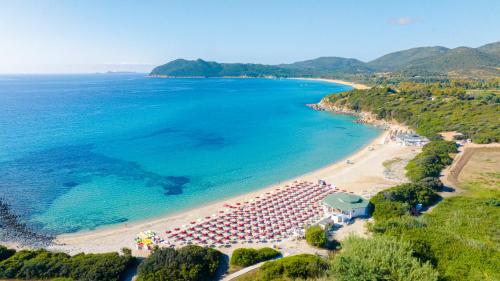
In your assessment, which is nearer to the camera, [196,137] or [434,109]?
[196,137]

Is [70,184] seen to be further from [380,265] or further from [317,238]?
[380,265]

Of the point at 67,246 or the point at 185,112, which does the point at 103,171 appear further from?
the point at 185,112

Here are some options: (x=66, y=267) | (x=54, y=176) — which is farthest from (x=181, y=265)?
(x=54, y=176)

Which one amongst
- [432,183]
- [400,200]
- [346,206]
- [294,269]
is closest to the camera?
[294,269]

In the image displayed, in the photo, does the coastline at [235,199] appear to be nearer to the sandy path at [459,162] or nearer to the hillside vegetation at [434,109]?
the sandy path at [459,162]

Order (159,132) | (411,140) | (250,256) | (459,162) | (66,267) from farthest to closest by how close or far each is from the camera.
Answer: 1. (159,132)
2. (411,140)
3. (459,162)
4. (250,256)
5. (66,267)

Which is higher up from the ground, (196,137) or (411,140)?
(411,140)

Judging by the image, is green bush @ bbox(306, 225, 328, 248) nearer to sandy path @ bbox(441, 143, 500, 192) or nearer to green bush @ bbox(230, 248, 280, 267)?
green bush @ bbox(230, 248, 280, 267)
